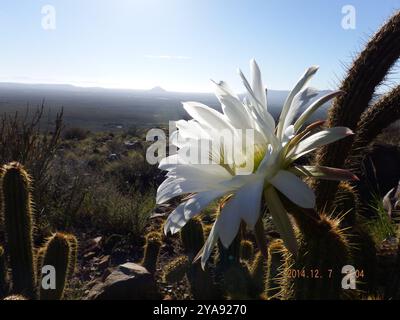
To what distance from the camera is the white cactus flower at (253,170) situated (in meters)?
1.08

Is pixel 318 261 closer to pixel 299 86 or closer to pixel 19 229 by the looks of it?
pixel 299 86

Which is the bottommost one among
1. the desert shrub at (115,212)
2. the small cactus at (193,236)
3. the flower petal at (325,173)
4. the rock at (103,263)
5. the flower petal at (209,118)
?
the rock at (103,263)

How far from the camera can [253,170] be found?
1254 millimetres

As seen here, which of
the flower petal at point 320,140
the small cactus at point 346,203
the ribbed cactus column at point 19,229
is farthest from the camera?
the ribbed cactus column at point 19,229

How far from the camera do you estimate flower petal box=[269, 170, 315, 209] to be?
3.47 ft

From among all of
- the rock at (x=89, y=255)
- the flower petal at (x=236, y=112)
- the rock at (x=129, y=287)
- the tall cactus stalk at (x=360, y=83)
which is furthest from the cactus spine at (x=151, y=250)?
the flower petal at (x=236, y=112)

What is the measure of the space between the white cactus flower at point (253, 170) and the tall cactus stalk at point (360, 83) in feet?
3.34

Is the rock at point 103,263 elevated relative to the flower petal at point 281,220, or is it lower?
lower

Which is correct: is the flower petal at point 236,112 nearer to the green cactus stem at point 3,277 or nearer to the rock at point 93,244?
the green cactus stem at point 3,277

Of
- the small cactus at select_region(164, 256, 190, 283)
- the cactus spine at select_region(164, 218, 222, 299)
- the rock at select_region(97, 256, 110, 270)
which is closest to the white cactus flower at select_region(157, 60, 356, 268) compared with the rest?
the cactus spine at select_region(164, 218, 222, 299)
